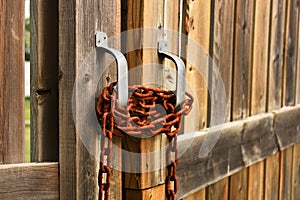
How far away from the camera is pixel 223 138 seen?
7.65ft

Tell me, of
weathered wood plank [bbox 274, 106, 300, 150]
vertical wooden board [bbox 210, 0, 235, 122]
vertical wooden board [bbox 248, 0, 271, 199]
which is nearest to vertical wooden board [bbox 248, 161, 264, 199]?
vertical wooden board [bbox 248, 0, 271, 199]

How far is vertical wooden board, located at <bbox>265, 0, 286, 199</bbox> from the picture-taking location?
2889mm

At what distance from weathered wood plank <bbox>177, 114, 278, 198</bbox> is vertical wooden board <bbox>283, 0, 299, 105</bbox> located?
378 mm

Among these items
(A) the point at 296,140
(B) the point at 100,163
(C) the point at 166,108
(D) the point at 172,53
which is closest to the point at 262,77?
(A) the point at 296,140

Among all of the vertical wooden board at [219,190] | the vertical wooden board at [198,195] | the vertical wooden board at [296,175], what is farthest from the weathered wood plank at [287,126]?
the vertical wooden board at [198,195]

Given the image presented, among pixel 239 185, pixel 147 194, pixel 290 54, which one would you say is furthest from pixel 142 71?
pixel 290 54

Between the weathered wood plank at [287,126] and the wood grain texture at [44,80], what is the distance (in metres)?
1.75

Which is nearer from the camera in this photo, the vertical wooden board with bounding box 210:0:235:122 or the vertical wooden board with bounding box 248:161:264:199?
the vertical wooden board with bounding box 210:0:235:122

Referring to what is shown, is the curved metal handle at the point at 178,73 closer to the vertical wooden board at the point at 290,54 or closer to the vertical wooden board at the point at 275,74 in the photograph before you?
the vertical wooden board at the point at 275,74

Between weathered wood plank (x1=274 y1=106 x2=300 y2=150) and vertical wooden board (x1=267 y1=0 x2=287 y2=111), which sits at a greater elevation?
vertical wooden board (x1=267 y1=0 x2=287 y2=111)

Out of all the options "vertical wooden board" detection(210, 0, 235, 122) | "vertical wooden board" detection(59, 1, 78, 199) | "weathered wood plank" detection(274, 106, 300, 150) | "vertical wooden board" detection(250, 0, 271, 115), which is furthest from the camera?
"weathered wood plank" detection(274, 106, 300, 150)

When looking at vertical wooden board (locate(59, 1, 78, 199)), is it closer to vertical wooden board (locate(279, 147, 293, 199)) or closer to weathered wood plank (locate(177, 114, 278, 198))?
weathered wood plank (locate(177, 114, 278, 198))

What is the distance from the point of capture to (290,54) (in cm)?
319

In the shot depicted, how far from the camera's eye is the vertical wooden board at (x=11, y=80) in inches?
52.4
